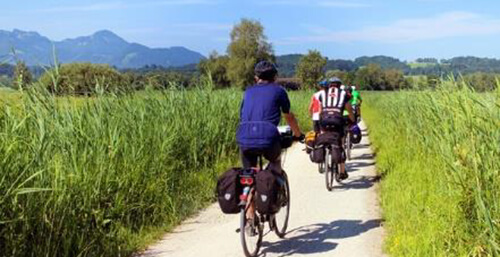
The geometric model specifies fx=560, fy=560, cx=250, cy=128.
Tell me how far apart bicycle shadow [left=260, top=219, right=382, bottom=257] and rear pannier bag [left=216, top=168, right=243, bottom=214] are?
81cm

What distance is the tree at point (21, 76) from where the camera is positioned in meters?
6.32

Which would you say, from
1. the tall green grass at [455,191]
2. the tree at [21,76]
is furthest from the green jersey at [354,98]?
the tree at [21,76]

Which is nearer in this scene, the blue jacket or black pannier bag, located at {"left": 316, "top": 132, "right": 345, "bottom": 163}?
the blue jacket

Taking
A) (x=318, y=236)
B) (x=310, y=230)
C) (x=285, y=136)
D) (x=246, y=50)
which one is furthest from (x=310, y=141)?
(x=246, y=50)

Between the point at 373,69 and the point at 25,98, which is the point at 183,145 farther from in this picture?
the point at 373,69

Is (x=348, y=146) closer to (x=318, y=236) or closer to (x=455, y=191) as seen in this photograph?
(x=318, y=236)

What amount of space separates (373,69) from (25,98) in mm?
86753

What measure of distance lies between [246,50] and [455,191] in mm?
84872

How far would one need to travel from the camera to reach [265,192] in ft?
19.4

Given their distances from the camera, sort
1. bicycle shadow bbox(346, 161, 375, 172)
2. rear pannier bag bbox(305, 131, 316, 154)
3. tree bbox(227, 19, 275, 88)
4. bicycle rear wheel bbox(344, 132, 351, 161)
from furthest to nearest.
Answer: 1. tree bbox(227, 19, 275, 88)
2. bicycle rear wheel bbox(344, 132, 351, 161)
3. bicycle shadow bbox(346, 161, 375, 172)
4. rear pannier bag bbox(305, 131, 316, 154)

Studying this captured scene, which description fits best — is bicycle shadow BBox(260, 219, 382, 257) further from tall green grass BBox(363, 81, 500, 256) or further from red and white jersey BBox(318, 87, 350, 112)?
red and white jersey BBox(318, 87, 350, 112)

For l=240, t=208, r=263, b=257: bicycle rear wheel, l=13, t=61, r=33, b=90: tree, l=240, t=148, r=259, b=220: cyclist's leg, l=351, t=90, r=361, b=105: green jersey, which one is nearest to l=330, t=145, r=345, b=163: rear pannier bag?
l=240, t=148, r=259, b=220: cyclist's leg

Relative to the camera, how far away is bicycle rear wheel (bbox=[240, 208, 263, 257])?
6.04 m

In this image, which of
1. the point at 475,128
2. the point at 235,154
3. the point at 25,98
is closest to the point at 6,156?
the point at 25,98
